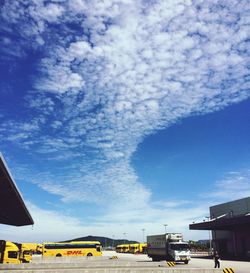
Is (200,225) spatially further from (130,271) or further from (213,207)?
(130,271)

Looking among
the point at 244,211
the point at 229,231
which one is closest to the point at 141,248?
the point at 229,231

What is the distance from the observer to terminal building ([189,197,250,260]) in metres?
53.4

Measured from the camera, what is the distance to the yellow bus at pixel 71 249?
229 ft

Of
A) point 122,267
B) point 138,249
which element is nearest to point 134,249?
point 138,249

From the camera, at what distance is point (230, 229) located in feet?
195

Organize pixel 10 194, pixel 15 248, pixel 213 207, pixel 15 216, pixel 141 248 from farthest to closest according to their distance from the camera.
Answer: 1. pixel 141 248
2. pixel 213 207
3. pixel 15 216
4. pixel 15 248
5. pixel 10 194

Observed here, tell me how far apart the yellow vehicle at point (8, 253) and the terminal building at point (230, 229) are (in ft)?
87.6

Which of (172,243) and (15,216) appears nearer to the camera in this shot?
(172,243)

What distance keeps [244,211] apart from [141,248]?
152ft

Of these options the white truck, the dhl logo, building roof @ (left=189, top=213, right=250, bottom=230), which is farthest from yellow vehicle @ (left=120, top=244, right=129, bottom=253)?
the white truck

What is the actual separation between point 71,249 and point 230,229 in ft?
97.2

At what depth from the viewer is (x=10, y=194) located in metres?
33.7

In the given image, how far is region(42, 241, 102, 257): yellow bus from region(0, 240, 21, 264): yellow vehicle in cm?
3078

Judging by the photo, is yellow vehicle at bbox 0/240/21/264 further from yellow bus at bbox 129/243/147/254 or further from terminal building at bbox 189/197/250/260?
yellow bus at bbox 129/243/147/254
